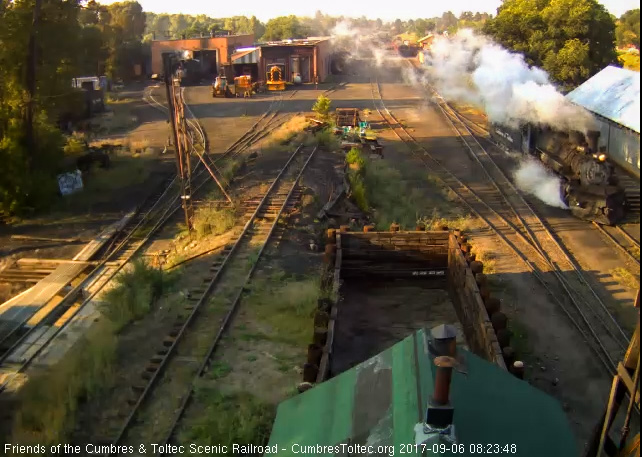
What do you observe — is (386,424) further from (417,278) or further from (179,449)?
(417,278)

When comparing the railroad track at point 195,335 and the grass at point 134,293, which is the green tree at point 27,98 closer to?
the railroad track at point 195,335

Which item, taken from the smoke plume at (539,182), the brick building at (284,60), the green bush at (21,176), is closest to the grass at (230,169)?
the green bush at (21,176)

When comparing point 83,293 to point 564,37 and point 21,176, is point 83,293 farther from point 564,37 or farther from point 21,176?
point 564,37

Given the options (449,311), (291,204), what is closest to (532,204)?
(291,204)

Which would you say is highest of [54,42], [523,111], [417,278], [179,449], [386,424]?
[54,42]

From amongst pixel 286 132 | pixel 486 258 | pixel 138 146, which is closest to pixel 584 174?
pixel 486 258
